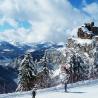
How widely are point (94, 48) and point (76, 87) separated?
463 feet

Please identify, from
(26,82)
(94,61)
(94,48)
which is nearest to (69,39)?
(94,48)

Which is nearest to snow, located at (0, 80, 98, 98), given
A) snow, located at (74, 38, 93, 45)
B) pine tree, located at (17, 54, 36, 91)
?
pine tree, located at (17, 54, 36, 91)

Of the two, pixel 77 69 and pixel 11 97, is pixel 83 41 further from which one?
pixel 11 97

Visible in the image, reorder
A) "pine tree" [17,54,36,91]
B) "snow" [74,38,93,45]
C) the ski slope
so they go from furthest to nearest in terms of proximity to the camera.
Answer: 1. "snow" [74,38,93,45]
2. "pine tree" [17,54,36,91]
3. the ski slope

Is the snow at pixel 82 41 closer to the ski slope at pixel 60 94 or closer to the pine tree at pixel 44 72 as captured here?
the pine tree at pixel 44 72

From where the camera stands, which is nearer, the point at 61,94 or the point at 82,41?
the point at 61,94

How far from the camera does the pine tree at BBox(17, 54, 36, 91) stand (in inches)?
2783

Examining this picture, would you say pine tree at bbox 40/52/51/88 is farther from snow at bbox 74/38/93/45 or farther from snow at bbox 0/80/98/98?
snow at bbox 74/38/93/45

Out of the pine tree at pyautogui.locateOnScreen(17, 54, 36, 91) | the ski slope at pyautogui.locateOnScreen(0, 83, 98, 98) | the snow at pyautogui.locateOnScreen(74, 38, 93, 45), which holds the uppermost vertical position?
the snow at pyautogui.locateOnScreen(74, 38, 93, 45)

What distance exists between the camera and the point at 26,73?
72.4 metres

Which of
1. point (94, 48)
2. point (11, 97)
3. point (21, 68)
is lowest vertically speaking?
point (11, 97)

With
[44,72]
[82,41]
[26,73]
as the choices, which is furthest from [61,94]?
[82,41]

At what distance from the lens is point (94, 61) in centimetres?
14275

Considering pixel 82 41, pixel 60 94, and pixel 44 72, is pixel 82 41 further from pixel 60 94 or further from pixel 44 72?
pixel 60 94
